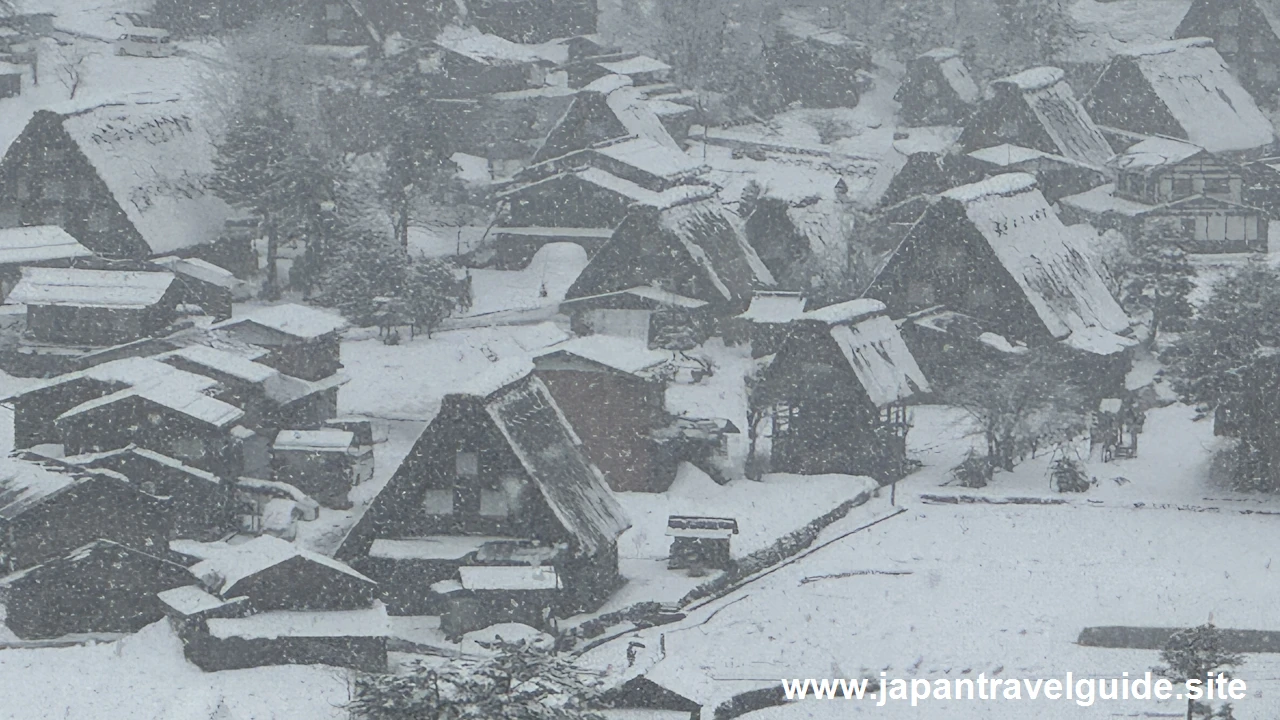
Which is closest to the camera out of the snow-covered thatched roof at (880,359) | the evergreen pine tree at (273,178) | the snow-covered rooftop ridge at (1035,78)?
the snow-covered thatched roof at (880,359)

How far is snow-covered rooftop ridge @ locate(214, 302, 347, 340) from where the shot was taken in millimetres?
43500

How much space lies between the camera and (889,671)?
103 feet

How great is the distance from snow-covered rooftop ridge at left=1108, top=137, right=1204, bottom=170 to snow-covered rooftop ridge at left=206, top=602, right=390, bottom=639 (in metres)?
36.0

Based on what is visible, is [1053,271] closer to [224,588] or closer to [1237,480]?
[1237,480]

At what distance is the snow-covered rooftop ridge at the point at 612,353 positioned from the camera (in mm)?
39875

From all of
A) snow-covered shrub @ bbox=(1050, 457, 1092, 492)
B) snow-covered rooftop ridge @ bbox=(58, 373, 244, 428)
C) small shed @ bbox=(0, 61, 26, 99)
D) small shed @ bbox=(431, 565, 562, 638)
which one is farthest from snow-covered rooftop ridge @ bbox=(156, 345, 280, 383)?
small shed @ bbox=(0, 61, 26, 99)

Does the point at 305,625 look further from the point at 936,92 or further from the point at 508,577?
the point at 936,92

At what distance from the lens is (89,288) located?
45375 mm

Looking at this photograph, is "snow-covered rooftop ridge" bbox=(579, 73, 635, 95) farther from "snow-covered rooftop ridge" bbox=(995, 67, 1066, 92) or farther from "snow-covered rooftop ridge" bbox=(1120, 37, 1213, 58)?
"snow-covered rooftop ridge" bbox=(1120, 37, 1213, 58)

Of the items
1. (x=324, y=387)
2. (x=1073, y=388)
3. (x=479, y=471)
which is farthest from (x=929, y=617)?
(x=324, y=387)

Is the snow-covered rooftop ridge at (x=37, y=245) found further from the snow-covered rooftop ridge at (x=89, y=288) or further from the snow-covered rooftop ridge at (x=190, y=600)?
the snow-covered rooftop ridge at (x=190, y=600)

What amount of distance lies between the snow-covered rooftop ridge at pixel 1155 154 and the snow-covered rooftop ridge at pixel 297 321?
27.6m

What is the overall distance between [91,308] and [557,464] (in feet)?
48.5

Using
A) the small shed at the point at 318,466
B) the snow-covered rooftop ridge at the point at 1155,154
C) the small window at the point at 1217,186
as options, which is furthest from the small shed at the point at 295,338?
the small window at the point at 1217,186
